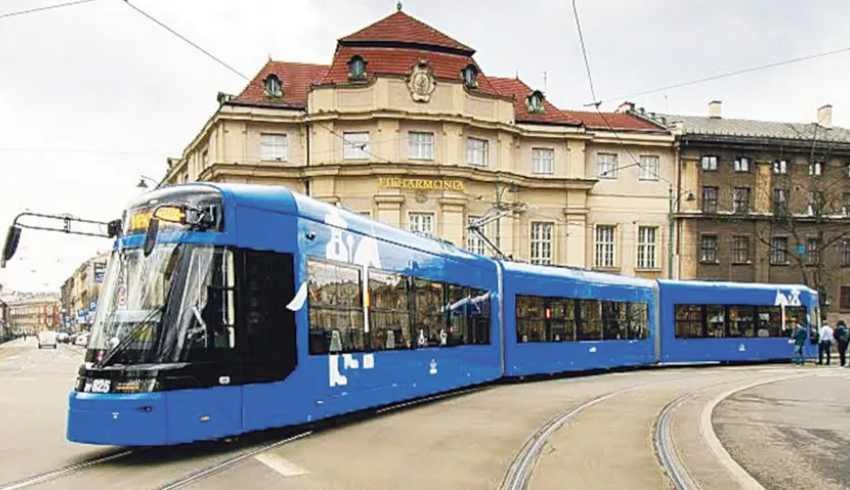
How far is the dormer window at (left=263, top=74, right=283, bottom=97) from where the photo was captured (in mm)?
49906

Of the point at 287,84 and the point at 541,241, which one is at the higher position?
the point at 287,84

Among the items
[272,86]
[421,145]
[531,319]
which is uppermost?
[272,86]

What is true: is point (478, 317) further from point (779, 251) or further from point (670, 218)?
point (779, 251)

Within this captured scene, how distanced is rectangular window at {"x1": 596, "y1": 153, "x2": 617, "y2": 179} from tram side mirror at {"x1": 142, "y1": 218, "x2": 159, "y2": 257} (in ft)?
152

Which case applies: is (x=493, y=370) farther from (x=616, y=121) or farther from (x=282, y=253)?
(x=616, y=121)

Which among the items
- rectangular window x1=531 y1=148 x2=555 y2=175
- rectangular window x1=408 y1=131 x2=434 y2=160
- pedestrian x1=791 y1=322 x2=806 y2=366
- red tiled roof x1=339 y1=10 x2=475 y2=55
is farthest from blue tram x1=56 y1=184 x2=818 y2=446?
rectangular window x1=531 y1=148 x2=555 y2=175

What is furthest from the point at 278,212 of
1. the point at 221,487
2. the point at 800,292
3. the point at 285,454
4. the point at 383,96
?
the point at 383,96

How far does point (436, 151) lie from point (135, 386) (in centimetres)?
3875

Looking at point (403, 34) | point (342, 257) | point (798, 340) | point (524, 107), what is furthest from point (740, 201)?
point (342, 257)

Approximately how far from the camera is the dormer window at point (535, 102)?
54.4 metres

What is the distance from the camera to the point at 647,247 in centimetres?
5553

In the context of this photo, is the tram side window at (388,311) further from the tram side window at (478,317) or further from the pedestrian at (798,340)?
the pedestrian at (798,340)

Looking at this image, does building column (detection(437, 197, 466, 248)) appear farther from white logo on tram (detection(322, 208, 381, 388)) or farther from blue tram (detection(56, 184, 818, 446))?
white logo on tram (detection(322, 208, 381, 388))

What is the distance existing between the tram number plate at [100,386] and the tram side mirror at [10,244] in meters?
2.28
